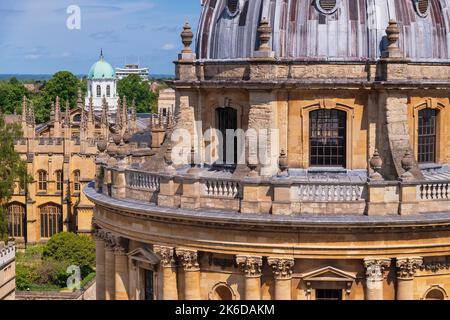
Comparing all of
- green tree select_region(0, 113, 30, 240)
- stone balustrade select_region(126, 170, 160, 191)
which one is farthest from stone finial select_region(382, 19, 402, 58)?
green tree select_region(0, 113, 30, 240)

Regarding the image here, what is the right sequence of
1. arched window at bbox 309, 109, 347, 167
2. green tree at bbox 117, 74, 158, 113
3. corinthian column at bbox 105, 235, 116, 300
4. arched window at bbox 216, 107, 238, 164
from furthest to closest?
green tree at bbox 117, 74, 158, 113 < corinthian column at bbox 105, 235, 116, 300 < arched window at bbox 216, 107, 238, 164 < arched window at bbox 309, 109, 347, 167

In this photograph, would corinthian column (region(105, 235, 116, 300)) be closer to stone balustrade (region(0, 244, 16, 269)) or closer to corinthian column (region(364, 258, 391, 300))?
corinthian column (region(364, 258, 391, 300))

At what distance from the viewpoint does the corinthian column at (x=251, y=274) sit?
102ft

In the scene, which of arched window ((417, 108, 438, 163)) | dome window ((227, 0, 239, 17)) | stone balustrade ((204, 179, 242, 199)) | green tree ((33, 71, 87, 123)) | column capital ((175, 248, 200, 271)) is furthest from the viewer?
green tree ((33, 71, 87, 123))

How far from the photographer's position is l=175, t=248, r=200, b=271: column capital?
32.1 m

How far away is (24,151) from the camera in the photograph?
9000cm

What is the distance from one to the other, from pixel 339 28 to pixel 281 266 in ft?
28.9

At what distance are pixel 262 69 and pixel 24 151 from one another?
60533 mm

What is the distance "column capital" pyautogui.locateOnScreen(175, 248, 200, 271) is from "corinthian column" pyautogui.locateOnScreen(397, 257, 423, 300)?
6803 millimetres

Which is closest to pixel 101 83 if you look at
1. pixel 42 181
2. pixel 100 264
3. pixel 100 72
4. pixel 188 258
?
pixel 100 72

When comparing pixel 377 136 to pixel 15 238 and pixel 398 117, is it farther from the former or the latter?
pixel 15 238

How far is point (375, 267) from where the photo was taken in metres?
30.7

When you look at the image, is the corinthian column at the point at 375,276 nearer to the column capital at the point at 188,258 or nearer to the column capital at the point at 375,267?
the column capital at the point at 375,267

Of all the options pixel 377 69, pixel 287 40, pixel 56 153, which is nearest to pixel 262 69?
pixel 287 40
